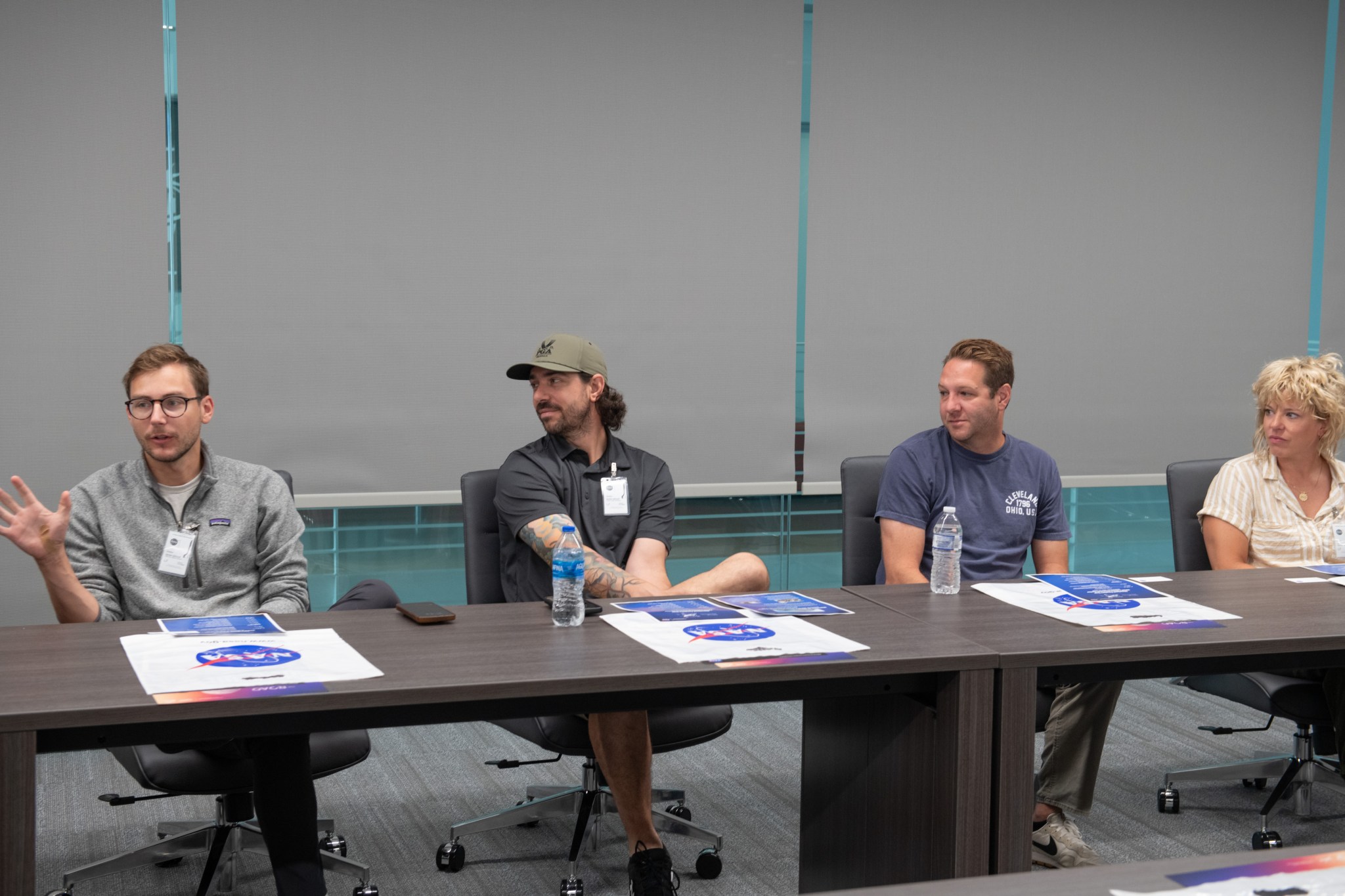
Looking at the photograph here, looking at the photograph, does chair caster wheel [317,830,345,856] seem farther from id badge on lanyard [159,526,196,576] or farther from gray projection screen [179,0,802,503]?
gray projection screen [179,0,802,503]

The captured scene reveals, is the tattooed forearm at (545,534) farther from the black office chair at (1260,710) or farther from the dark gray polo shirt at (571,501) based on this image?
the black office chair at (1260,710)

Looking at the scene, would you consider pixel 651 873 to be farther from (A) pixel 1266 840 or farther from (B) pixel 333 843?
(A) pixel 1266 840

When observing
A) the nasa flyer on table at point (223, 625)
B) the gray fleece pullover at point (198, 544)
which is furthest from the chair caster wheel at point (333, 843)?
the nasa flyer on table at point (223, 625)

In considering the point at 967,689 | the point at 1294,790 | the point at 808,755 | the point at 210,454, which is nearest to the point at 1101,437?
→ the point at 1294,790

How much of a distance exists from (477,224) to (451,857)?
6.84 ft

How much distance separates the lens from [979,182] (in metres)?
4.68

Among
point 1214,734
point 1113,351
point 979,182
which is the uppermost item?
point 979,182

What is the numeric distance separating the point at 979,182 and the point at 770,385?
111 centimetres

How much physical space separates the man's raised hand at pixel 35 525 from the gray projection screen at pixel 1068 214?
2.71 meters

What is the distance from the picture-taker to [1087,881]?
1.15 meters

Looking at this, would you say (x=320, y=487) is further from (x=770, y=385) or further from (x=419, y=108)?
(x=770, y=385)

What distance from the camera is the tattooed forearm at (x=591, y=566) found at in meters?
2.90

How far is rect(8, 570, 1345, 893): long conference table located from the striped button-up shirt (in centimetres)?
55

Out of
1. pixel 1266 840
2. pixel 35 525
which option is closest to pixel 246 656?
pixel 35 525
